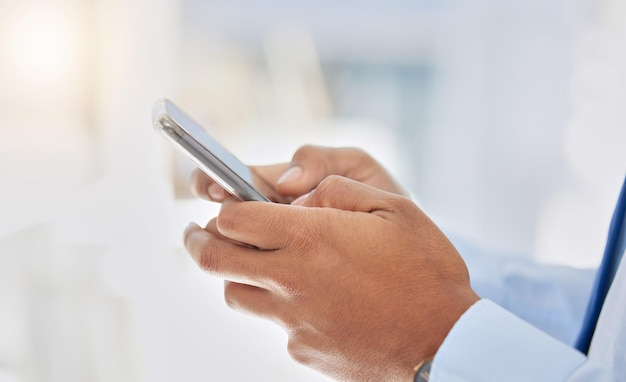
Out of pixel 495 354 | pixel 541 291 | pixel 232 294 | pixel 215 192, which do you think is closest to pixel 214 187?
pixel 215 192

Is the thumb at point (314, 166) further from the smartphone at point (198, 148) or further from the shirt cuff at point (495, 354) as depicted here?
the shirt cuff at point (495, 354)

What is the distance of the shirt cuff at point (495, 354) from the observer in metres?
0.37

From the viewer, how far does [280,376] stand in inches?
29.3

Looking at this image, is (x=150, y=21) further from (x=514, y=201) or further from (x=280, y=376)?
(x=514, y=201)

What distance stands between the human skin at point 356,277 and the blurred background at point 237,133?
1.14 ft

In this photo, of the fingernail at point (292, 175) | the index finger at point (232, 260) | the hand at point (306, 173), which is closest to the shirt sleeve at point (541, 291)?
the hand at point (306, 173)

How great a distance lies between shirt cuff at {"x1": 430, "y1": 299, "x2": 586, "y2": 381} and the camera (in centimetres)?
37

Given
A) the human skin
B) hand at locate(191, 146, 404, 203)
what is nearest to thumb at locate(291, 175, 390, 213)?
the human skin

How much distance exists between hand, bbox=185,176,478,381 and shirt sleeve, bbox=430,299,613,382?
1 cm

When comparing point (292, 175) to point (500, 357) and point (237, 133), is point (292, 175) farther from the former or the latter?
point (237, 133)

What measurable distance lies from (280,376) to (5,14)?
513mm

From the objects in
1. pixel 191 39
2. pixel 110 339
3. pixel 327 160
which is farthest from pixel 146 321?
pixel 191 39

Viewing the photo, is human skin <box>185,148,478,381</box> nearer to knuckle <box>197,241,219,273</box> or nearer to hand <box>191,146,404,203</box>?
knuckle <box>197,241,219,273</box>

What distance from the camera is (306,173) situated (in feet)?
2.00
